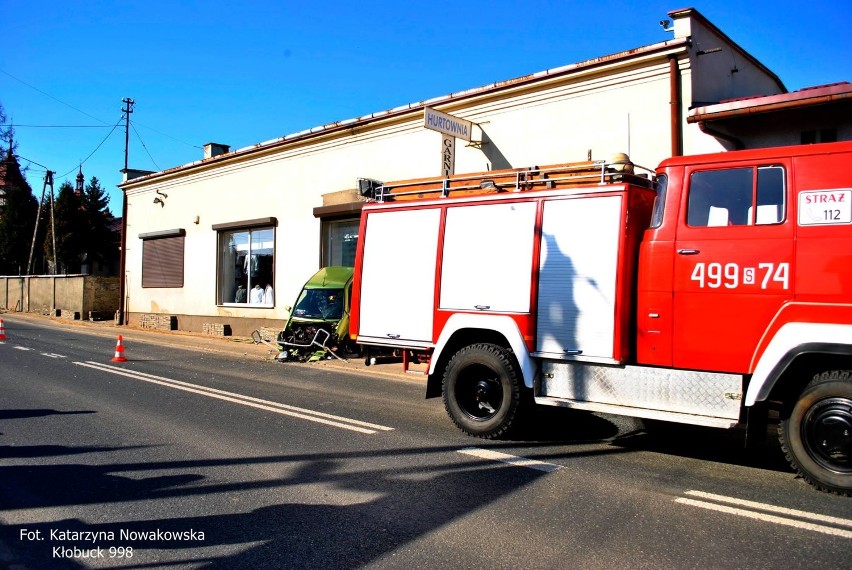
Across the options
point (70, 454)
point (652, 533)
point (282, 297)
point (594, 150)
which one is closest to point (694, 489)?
point (652, 533)

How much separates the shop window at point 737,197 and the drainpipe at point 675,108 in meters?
5.94

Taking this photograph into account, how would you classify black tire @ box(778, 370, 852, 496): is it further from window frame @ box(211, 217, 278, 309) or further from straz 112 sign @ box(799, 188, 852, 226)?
window frame @ box(211, 217, 278, 309)

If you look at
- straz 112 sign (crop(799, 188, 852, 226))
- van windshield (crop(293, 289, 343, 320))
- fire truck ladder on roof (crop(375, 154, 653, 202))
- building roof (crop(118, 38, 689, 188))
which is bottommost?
van windshield (crop(293, 289, 343, 320))

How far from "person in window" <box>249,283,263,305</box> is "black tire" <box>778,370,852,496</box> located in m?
17.9

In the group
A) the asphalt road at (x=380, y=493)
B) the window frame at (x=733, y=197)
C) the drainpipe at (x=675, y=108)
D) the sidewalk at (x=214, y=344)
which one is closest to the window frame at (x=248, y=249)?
the sidewalk at (x=214, y=344)

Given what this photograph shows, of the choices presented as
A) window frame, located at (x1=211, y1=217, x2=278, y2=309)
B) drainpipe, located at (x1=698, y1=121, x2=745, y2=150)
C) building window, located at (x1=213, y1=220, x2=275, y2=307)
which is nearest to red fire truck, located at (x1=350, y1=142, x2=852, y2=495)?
drainpipe, located at (x1=698, y1=121, x2=745, y2=150)

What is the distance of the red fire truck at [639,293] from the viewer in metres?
5.05

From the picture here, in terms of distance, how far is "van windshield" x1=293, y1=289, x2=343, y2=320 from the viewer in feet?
49.2

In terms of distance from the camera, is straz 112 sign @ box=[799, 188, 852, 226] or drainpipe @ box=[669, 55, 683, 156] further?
drainpipe @ box=[669, 55, 683, 156]

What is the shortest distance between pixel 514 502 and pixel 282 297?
1583 cm

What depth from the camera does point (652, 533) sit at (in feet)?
13.9

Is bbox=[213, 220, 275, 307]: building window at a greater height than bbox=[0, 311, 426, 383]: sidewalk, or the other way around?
bbox=[213, 220, 275, 307]: building window

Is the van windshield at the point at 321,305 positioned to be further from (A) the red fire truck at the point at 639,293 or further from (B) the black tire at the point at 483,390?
(B) the black tire at the point at 483,390

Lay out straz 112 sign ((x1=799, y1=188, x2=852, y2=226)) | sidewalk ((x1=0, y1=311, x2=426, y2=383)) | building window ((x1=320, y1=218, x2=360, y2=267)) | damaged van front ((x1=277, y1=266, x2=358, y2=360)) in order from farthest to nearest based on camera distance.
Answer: building window ((x1=320, y1=218, x2=360, y2=267)) → damaged van front ((x1=277, y1=266, x2=358, y2=360)) → sidewalk ((x1=0, y1=311, x2=426, y2=383)) → straz 112 sign ((x1=799, y1=188, x2=852, y2=226))
